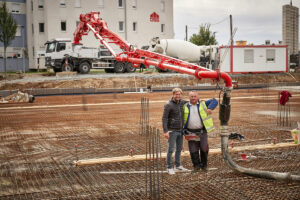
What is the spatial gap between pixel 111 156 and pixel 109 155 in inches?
5.3

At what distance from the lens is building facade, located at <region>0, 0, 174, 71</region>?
129ft

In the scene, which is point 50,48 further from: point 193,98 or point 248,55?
point 193,98

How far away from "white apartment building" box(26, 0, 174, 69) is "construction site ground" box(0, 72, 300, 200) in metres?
25.6

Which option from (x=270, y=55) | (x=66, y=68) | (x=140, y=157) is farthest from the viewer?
(x=270, y=55)

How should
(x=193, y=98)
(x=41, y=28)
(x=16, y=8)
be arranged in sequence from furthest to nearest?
(x=16, y=8), (x=41, y=28), (x=193, y=98)

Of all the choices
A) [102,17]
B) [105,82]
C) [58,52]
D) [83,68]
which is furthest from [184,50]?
[102,17]

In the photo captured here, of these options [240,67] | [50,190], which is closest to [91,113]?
[50,190]

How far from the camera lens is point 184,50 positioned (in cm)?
2958

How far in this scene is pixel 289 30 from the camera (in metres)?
179

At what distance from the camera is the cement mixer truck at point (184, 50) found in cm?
2788

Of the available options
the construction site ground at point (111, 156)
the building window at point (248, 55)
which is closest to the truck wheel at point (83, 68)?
the construction site ground at point (111, 156)

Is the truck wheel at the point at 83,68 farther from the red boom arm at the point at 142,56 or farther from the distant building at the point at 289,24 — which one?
the distant building at the point at 289,24

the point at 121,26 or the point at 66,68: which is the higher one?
the point at 121,26

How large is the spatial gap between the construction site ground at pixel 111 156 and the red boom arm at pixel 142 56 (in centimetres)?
197
